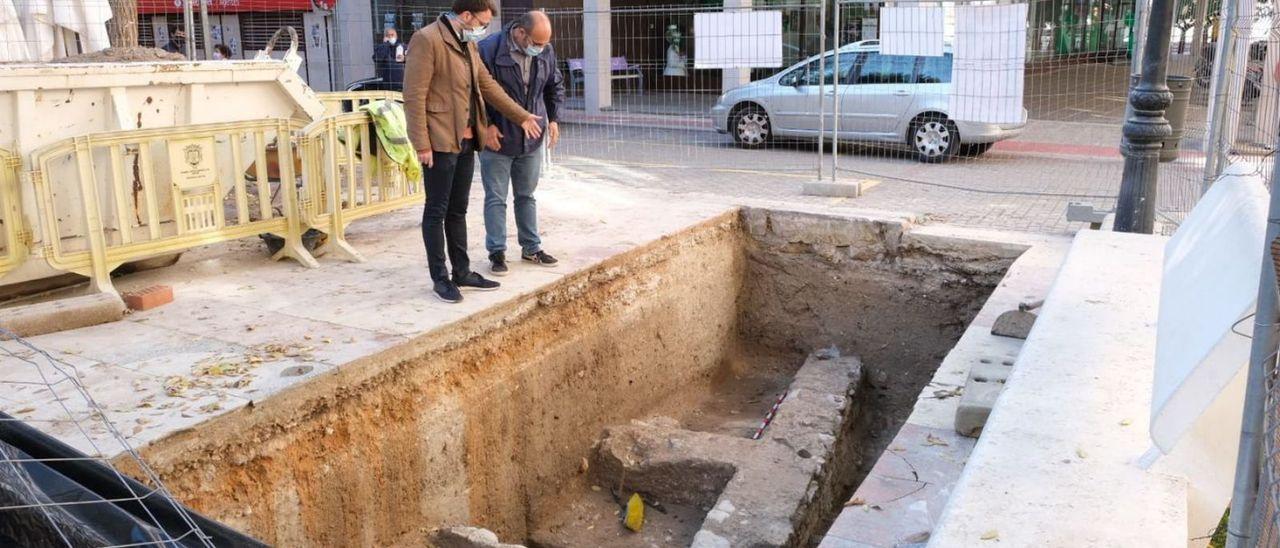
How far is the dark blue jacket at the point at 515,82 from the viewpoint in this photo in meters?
6.58

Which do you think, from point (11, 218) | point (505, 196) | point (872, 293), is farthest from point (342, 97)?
point (872, 293)

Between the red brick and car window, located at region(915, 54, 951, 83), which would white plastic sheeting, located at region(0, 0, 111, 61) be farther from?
car window, located at region(915, 54, 951, 83)

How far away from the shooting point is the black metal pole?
244 inches

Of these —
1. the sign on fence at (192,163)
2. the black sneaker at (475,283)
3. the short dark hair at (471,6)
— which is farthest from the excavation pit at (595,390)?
the sign on fence at (192,163)

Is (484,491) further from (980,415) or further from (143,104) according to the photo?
(143,104)

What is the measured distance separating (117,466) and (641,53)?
14.7 metres

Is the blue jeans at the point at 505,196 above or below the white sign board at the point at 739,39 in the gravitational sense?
below

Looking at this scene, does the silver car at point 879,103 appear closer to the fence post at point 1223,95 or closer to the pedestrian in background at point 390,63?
the fence post at point 1223,95

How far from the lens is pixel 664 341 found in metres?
7.95

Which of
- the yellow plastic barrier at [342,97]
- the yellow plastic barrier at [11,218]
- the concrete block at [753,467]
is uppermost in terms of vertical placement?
the yellow plastic barrier at [342,97]

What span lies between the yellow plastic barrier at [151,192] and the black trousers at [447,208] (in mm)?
1300

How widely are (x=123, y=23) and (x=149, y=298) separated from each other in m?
5.97

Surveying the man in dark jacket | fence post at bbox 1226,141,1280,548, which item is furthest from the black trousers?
fence post at bbox 1226,141,1280,548

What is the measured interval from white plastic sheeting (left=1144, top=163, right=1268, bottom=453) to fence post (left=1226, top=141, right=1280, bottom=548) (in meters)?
0.55
